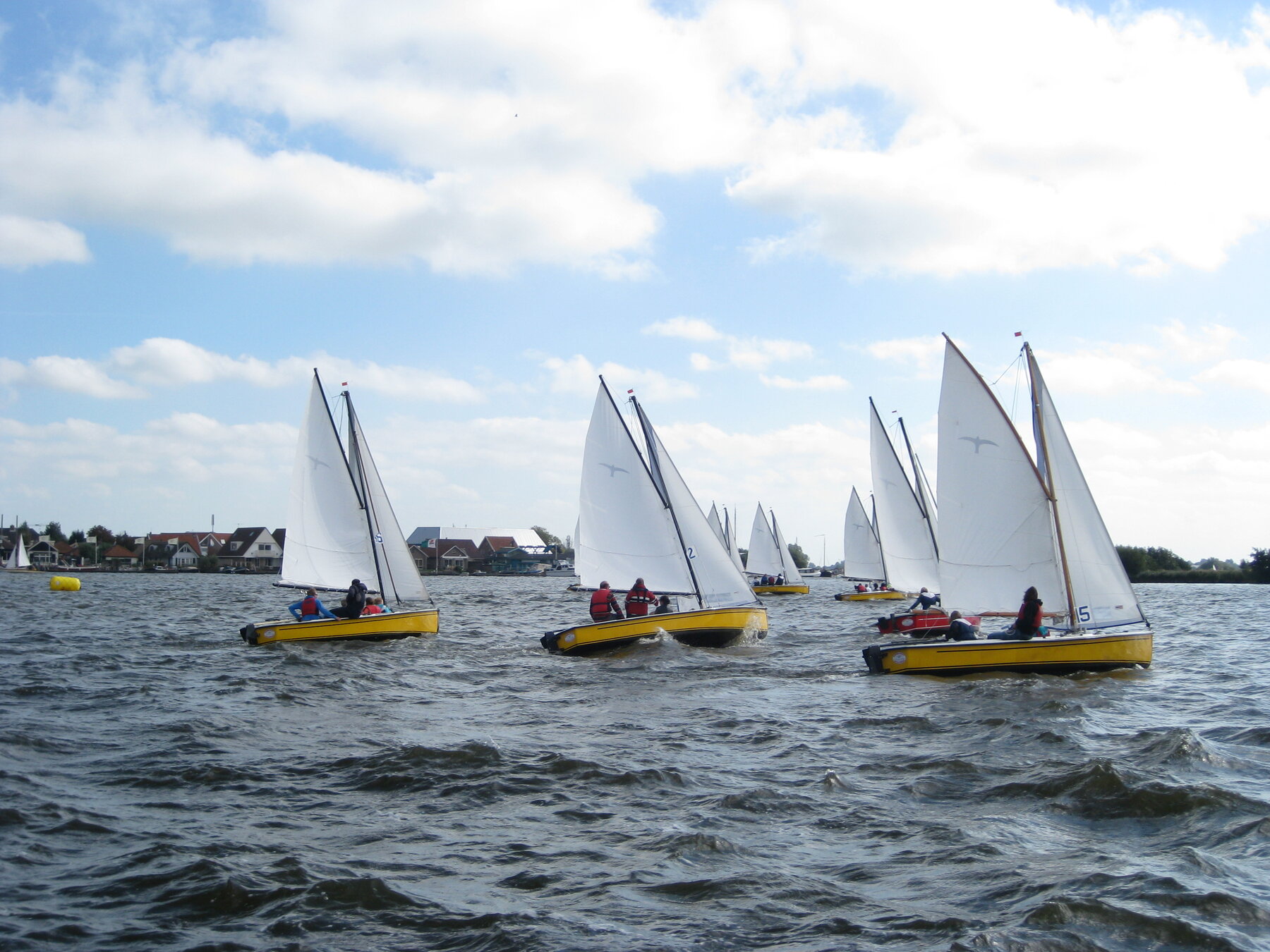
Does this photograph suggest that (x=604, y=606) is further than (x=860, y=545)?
No

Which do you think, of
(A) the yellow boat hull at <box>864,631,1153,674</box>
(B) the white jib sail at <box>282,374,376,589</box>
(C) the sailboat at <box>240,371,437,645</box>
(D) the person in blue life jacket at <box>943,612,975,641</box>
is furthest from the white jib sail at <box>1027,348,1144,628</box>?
(B) the white jib sail at <box>282,374,376,589</box>

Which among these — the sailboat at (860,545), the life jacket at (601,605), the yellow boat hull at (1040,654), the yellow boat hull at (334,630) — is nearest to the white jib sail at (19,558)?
the sailboat at (860,545)

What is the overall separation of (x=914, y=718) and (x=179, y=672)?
15485mm

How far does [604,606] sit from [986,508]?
969cm

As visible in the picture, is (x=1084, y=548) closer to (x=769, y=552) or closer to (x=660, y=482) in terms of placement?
(x=660, y=482)

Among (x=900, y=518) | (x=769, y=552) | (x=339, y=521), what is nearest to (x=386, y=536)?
(x=339, y=521)

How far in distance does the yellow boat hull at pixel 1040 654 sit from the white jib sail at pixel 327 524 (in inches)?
691

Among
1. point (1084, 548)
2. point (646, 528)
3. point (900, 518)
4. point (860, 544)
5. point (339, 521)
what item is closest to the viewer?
point (1084, 548)

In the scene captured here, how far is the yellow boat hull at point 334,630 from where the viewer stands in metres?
26.3

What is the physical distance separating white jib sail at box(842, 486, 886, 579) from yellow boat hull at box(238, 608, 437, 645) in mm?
43324

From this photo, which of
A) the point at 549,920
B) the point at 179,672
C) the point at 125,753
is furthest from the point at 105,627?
the point at 549,920

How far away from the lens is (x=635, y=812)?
33.5ft

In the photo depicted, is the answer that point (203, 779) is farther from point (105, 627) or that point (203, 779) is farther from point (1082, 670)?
point (105, 627)

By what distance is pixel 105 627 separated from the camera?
3512 cm
